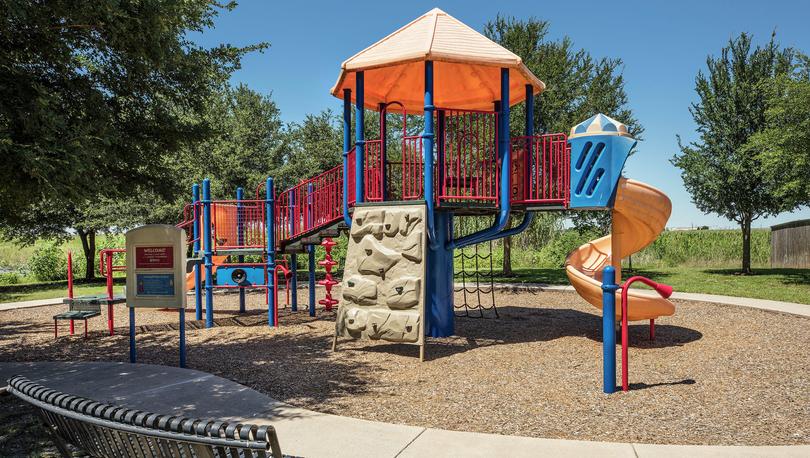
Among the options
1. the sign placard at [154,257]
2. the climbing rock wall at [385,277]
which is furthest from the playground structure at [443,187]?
the sign placard at [154,257]

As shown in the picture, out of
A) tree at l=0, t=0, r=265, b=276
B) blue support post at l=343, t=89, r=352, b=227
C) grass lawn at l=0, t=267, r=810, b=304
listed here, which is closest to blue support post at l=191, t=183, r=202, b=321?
tree at l=0, t=0, r=265, b=276

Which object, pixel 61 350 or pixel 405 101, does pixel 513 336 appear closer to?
pixel 405 101

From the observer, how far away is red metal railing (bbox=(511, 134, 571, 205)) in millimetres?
9367

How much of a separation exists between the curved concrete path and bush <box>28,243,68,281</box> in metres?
25.0

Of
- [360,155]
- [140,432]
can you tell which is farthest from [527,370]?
[140,432]

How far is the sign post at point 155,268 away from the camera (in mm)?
8586

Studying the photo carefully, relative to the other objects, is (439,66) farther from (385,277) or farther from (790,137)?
(790,137)

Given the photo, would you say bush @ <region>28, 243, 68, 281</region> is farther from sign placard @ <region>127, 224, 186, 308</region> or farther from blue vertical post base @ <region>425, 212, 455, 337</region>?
blue vertical post base @ <region>425, 212, 455, 337</region>

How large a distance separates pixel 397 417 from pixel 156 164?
5.81 m

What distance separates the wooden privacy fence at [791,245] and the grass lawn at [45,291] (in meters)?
30.3

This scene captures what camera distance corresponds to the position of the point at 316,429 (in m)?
5.14

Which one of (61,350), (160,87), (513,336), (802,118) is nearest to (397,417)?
(513,336)

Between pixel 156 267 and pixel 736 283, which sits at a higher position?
pixel 156 267

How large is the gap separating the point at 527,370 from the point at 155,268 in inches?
229
